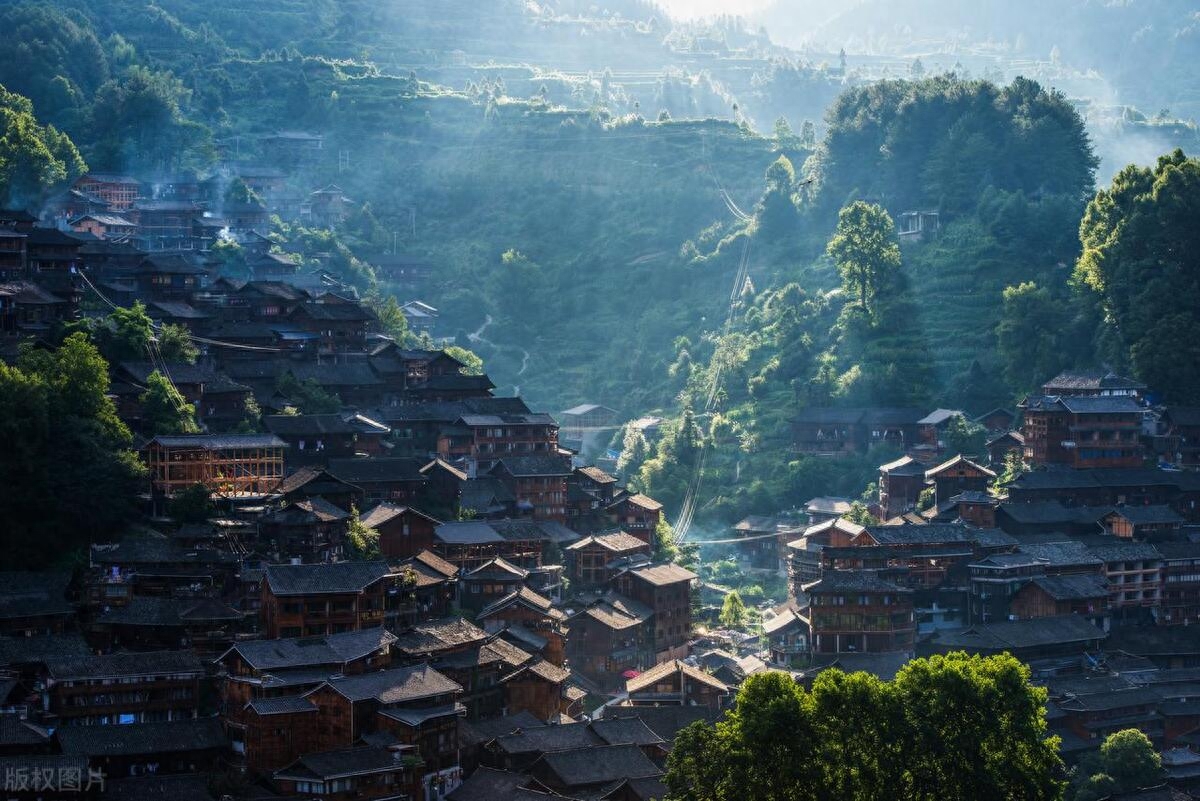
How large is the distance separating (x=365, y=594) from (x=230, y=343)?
23.1 m

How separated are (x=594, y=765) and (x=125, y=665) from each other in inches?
515

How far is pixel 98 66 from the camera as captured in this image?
118 metres

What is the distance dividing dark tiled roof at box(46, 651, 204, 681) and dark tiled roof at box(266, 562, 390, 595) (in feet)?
11.4

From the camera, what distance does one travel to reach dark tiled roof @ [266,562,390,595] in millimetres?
52156

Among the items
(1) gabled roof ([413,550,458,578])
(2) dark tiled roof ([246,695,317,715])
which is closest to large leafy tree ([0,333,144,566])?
(1) gabled roof ([413,550,458,578])

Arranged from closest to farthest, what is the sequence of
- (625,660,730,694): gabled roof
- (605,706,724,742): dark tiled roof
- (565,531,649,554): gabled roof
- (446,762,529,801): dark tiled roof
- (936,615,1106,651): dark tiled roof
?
(446,762,529,801): dark tiled roof, (605,706,724,742): dark tiled roof, (625,660,730,694): gabled roof, (936,615,1106,651): dark tiled roof, (565,531,649,554): gabled roof

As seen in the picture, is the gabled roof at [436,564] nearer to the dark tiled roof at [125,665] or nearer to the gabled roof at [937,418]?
the dark tiled roof at [125,665]

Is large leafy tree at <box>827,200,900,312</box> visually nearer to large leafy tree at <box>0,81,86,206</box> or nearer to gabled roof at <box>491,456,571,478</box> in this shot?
gabled roof at <box>491,456,571,478</box>

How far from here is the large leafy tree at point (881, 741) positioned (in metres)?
46.1

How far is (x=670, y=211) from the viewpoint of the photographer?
127 metres

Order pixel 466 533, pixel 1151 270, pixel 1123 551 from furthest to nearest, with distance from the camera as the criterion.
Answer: pixel 1151 270, pixel 1123 551, pixel 466 533

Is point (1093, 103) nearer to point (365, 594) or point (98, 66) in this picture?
point (98, 66)

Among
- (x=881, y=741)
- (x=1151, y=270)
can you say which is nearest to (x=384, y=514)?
(x=881, y=741)

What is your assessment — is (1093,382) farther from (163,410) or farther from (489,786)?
(489,786)
